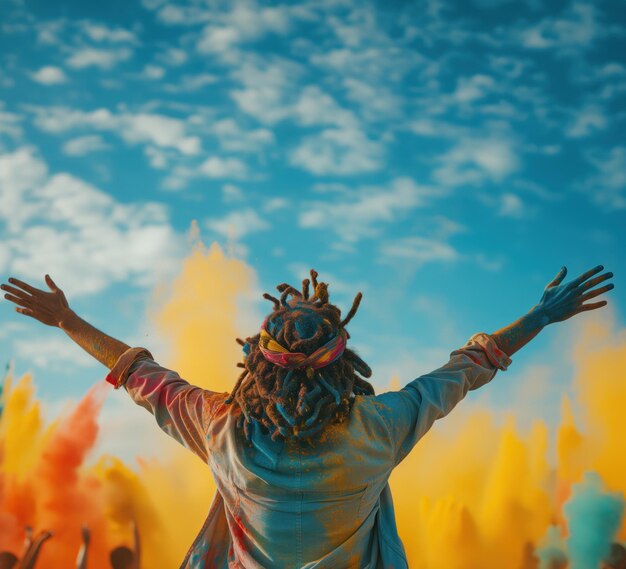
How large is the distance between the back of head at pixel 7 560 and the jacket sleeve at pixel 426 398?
45.1 feet

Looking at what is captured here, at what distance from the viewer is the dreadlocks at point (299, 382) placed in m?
3.27

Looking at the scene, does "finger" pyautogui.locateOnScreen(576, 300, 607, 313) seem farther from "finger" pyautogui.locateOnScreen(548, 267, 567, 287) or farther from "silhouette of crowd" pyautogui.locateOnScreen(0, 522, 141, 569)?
"silhouette of crowd" pyautogui.locateOnScreen(0, 522, 141, 569)

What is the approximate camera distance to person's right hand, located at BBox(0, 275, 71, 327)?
13.4ft

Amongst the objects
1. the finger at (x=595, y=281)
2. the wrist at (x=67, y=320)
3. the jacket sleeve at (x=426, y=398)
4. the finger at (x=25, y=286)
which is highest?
the finger at (x=595, y=281)

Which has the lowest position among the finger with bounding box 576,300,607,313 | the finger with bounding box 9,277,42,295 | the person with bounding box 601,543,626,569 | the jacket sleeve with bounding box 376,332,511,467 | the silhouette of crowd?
the jacket sleeve with bounding box 376,332,511,467

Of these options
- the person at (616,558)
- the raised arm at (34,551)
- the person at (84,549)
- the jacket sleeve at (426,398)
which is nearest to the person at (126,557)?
the person at (84,549)

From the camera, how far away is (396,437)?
3414 mm

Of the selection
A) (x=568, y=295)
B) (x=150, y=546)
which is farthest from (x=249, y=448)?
(x=150, y=546)

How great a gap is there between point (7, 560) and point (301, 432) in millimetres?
13871

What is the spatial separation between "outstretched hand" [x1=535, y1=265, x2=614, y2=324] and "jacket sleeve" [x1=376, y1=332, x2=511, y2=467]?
613 mm

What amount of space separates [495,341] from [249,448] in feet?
5.21

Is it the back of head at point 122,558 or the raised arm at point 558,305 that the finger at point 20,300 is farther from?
the back of head at point 122,558

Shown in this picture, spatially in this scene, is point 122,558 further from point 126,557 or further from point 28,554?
point 28,554

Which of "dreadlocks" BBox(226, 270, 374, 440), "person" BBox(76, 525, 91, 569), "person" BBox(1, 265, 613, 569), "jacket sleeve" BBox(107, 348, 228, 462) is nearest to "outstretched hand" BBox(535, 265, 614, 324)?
"person" BBox(1, 265, 613, 569)
